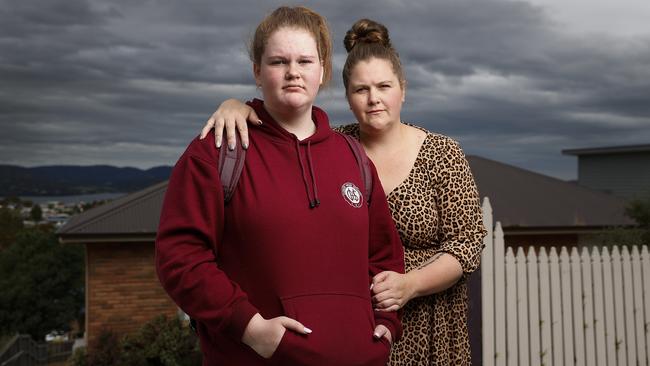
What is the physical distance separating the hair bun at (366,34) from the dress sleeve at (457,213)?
19.5 inches

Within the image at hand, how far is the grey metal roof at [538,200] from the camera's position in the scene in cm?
1370

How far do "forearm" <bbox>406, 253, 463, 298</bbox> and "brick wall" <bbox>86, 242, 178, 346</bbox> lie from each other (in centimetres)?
1221

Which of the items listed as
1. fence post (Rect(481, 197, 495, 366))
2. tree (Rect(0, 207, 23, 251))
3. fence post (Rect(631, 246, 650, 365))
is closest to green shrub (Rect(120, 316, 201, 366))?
fence post (Rect(481, 197, 495, 366))

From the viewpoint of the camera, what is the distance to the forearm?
2506mm

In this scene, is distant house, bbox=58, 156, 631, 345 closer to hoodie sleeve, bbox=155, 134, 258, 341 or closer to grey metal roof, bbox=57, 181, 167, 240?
grey metal roof, bbox=57, 181, 167, 240

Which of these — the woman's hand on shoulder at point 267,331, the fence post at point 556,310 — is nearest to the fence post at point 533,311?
the fence post at point 556,310

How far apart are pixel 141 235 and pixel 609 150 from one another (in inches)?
766

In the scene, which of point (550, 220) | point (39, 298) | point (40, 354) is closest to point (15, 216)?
point (39, 298)

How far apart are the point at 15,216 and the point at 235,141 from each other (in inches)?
2400

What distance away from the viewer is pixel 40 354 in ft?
84.7

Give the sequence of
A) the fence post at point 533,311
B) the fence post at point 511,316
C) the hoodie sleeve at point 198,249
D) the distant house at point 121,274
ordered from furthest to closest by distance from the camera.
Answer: the distant house at point 121,274
the fence post at point 533,311
the fence post at point 511,316
the hoodie sleeve at point 198,249

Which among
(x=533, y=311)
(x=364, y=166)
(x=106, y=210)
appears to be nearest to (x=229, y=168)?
(x=364, y=166)

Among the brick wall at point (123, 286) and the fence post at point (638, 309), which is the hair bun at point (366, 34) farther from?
the brick wall at point (123, 286)

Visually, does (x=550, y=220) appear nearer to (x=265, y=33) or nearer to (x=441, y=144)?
(x=441, y=144)
